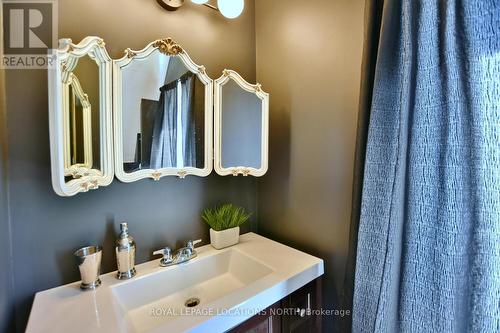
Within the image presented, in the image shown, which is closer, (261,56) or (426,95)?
(426,95)

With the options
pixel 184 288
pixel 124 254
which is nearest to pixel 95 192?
pixel 124 254

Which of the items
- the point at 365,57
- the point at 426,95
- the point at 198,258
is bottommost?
the point at 198,258

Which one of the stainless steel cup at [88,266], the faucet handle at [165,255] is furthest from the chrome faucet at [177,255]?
the stainless steel cup at [88,266]

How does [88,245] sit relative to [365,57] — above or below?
below

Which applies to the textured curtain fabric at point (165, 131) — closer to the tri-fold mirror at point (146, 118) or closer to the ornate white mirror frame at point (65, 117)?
the tri-fold mirror at point (146, 118)

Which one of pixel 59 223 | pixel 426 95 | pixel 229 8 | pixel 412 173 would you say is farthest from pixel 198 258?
pixel 229 8

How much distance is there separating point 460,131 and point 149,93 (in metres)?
1.09

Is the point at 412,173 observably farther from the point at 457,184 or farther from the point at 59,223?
the point at 59,223

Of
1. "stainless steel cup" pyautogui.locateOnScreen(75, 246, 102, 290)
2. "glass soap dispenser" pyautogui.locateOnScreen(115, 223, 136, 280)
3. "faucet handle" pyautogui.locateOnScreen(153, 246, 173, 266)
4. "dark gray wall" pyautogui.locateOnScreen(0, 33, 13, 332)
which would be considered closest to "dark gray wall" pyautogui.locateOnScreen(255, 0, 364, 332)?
"faucet handle" pyautogui.locateOnScreen(153, 246, 173, 266)

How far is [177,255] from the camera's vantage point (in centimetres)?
108

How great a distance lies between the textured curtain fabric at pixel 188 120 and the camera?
1112 mm

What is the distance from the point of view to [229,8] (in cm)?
115

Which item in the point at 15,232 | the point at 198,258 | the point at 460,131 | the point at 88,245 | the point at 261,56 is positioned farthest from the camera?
the point at 261,56

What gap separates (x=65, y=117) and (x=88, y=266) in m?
0.52
